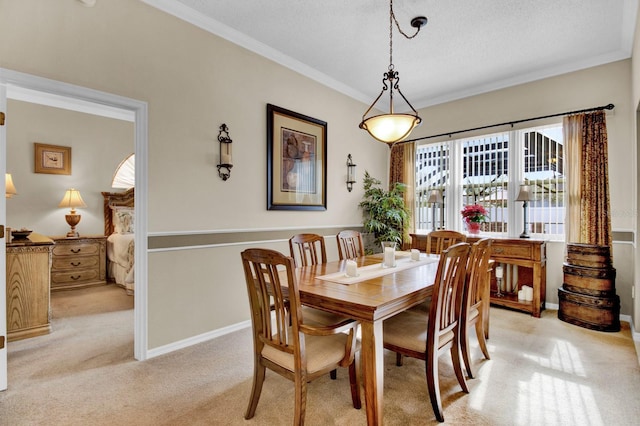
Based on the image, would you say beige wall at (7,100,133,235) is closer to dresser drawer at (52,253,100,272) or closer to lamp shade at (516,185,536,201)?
dresser drawer at (52,253,100,272)

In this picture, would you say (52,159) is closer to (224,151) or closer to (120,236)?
(120,236)

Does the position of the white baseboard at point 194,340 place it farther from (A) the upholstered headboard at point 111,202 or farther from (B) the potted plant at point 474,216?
(A) the upholstered headboard at point 111,202

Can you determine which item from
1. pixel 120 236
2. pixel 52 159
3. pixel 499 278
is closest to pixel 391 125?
Result: pixel 499 278

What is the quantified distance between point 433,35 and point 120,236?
5.09m

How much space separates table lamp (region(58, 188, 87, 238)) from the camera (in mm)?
4934

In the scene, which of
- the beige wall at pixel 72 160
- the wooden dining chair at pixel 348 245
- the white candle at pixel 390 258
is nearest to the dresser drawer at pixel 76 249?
the beige wall at pixel 72 160

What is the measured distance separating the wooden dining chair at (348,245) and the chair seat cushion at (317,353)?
1.25 metres

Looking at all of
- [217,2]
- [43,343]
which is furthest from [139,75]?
[43,343]

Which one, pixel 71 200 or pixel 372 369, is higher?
pixel 71 200

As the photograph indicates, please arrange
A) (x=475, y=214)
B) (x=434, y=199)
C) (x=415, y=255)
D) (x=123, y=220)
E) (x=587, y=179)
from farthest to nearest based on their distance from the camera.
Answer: (x=123, y=220) → (x=434, y=199) → (x=475, y=214) → (x=587, y=179) → (x=415, y=255)

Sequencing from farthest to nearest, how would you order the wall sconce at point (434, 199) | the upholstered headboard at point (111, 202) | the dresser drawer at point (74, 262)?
1. the upholstered headboard at point (111, 202)
2. the dresser drawer at point (74, 262)
3. the wall sconce at point (434, 199)

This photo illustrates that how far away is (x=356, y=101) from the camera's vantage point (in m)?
4.68

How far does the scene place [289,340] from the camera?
1778 millimetres

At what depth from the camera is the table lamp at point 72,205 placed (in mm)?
4934
